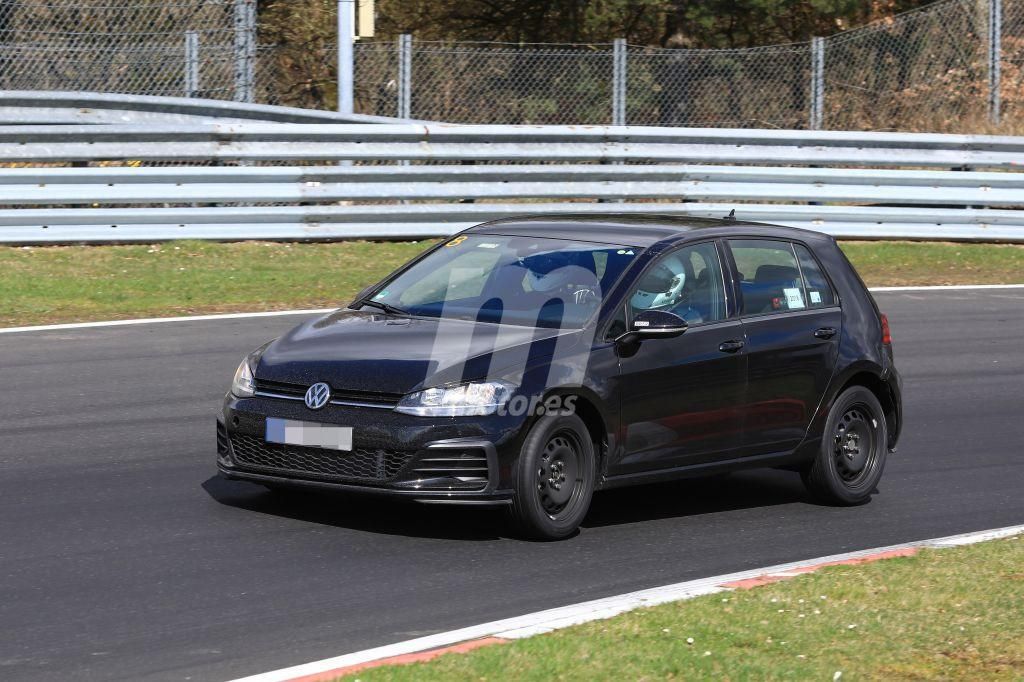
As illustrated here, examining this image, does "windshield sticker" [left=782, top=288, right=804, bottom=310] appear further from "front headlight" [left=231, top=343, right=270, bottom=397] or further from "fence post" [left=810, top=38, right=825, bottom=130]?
"fence post" [left=810, top=38, right=825, bottom=130]

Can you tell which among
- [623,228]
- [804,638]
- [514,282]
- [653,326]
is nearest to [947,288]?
[623,228]

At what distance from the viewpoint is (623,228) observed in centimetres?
885

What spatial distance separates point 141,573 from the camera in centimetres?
689

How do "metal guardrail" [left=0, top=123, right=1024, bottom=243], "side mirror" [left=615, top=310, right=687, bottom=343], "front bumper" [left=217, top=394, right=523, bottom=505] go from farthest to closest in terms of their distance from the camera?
1. "metal guardrail" [left=0, top=123, right=1024, bottom=243]
2. "side mirror" [left=615, top=310, right=687, bottom=343]
3. "front bumper" [left=217, top=394, right=523, bottom=505]

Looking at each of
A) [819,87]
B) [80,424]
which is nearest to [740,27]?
[819,87]

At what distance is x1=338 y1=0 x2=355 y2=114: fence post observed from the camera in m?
19.0

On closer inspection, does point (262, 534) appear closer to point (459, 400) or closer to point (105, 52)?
point (459, 400)

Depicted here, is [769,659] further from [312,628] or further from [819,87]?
[819,87]

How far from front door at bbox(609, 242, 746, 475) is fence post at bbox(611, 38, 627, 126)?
36.9ft

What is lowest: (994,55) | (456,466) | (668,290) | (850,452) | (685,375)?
(850,452)

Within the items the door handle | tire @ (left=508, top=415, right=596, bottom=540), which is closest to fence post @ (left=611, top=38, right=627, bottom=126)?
the door handle

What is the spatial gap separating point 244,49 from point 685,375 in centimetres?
1193

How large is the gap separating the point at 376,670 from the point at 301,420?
229cm

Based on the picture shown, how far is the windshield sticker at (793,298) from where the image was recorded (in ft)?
29.4
